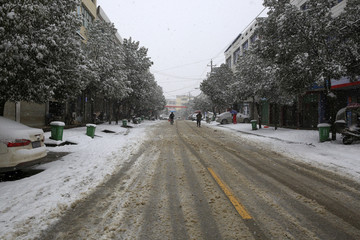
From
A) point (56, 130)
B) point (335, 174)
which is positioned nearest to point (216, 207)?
point (335, 174)

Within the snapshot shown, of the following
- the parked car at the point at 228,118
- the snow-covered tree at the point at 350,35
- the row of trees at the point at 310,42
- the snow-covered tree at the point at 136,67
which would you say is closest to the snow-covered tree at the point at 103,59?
the snow-covered tree at the point at 136,67

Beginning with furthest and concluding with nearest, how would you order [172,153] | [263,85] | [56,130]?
[263,85] → [56,130] → [172,153]

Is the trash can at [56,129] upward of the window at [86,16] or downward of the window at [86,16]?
downward

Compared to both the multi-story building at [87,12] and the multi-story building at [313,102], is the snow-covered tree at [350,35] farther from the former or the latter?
the multi-story building at [87,12]

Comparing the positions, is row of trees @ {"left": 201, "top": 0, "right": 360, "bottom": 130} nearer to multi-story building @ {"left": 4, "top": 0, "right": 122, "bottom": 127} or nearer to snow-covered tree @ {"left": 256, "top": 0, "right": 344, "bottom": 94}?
snow-covered tree @ {"left": 256, "top": 0, "right": 344, "bottom": 94}

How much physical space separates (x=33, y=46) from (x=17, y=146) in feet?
11.4

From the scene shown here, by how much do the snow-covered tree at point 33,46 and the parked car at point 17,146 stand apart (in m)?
2.18

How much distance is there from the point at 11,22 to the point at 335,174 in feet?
33.0

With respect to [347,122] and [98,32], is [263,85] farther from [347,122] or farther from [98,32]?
[98,32]

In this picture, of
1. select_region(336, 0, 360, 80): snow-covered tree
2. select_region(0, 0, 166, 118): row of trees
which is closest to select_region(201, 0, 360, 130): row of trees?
select_region(336, 0, 360, 80): snow-covered tree

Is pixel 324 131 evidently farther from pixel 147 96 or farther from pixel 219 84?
pixel 219 84

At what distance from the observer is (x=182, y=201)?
407 centimetres

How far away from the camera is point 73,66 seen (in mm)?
9891

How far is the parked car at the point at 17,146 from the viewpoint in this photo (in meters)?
5.00
